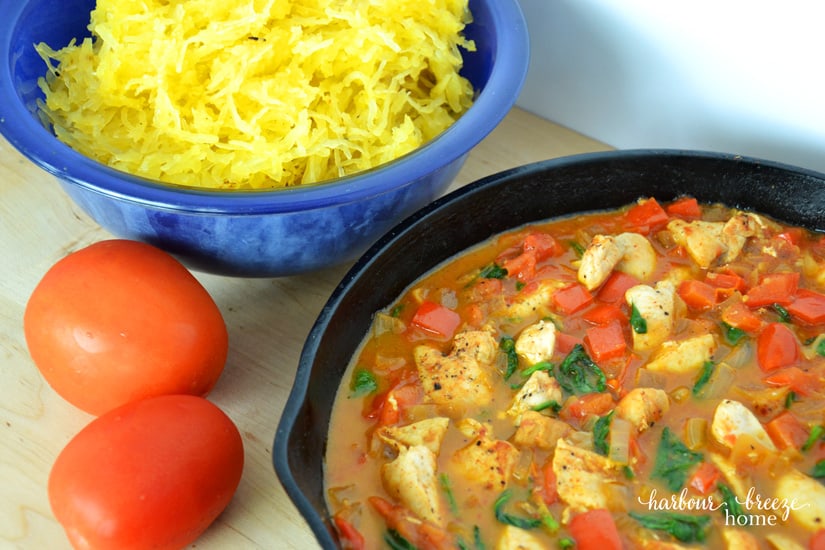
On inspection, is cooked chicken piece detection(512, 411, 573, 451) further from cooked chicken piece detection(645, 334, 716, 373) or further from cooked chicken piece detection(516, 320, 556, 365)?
cooked chicken piece detection(645, 334, 716, 373)

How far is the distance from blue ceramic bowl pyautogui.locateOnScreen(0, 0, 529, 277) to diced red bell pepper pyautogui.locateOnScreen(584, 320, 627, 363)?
47cm

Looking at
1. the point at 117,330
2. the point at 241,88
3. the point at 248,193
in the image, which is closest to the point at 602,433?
the point at 248,193

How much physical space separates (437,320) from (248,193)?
479mm

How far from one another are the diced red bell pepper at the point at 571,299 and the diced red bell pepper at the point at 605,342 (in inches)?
3.1

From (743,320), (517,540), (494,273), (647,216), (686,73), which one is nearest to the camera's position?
(517,540)

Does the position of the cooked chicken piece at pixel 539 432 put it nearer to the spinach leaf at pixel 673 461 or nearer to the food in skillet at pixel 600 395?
the food in skillet at pixel 600 395

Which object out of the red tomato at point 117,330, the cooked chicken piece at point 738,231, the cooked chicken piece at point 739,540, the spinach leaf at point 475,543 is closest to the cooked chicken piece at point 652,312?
the cooked chicken piece at point 738,231

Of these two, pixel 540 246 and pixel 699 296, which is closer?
pixel 699 296

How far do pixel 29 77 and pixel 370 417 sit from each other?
1152mm

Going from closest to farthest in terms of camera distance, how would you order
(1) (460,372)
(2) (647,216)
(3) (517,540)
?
1. (3) (517,540)
2. (1) (460,372)
3. (2) (647,216)

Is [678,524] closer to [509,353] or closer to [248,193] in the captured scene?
[509,353]

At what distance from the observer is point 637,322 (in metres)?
1.92

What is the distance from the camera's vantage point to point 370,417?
181 cm

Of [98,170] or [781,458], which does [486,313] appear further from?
[98,170]
